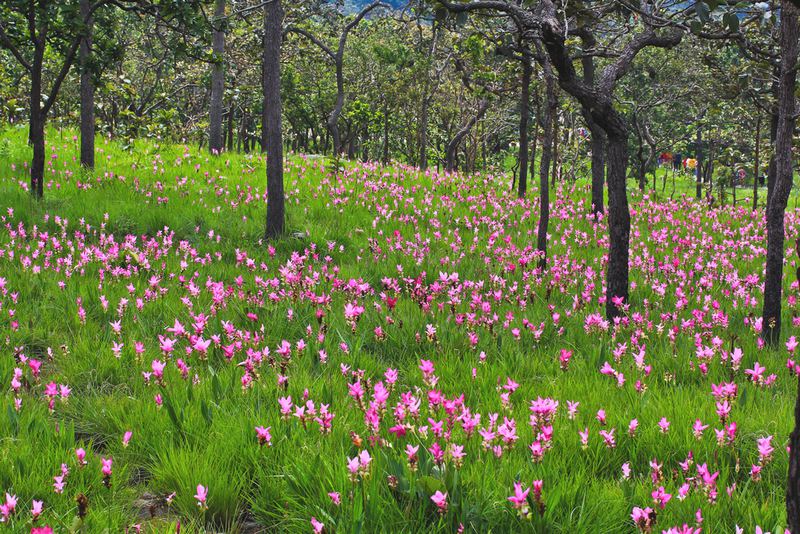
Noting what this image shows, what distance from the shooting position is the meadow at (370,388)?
2.60 metres

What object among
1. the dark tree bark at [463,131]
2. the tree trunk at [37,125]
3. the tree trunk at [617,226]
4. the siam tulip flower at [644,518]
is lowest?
the siam tulip flower at [644,518]

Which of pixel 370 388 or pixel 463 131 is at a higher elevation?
pixel 463 131

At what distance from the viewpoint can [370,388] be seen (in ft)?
12.7

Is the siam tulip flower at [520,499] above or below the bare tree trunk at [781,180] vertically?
below

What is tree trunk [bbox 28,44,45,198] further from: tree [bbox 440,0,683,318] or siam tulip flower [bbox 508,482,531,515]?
siam tulip flower [bbox 508,482,531,515]

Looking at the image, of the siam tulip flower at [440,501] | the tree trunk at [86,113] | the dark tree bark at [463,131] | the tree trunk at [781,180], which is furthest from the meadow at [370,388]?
the dark tree bark at [463,131]

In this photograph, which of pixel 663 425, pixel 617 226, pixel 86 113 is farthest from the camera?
pixel 86 113

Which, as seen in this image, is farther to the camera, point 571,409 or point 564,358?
point 564,358

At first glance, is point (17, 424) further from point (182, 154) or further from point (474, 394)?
point (182, 154)

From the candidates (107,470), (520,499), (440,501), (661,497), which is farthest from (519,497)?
(107,470)

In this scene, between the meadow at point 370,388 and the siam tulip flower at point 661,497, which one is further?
the meadow at point 370,388

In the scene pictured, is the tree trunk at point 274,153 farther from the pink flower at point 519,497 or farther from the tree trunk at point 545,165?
the pink flower at point 519,497

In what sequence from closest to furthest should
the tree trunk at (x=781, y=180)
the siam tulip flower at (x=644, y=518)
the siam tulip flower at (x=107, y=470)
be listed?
the siam tulip flower at (x=644, y=518) < the siam tulip flower at (x=107, y=470) < the tree trunk at (x=781, y=180)

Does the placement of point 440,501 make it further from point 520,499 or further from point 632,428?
point 632,428
